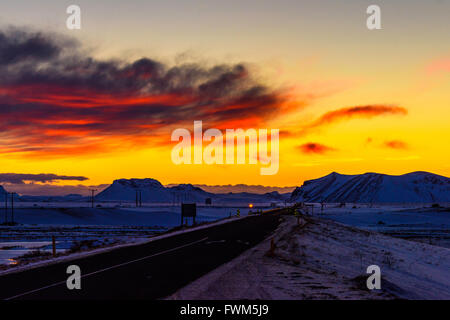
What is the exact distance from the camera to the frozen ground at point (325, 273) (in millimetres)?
15781

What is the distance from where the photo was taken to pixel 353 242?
44.1 meters

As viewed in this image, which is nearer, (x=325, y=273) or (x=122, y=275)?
(x=122, y=275)

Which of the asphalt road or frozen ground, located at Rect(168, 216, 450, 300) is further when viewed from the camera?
frozen ground, located at Rect(168, 216, 450, 300)

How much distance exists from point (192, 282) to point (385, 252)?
84.9ft

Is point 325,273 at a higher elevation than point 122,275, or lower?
lower

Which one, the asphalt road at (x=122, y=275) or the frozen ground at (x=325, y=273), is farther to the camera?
the frozen ground at (x=325, y=273)

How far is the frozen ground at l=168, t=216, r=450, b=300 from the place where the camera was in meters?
15.8

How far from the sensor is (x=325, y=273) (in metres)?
22.0
